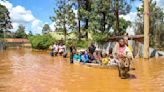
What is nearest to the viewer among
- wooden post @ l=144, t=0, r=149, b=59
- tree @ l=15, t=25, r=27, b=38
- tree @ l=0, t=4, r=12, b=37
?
wooden post @ l=144, t=0, r=149, b=59

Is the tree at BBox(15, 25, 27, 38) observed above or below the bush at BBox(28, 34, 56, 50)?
above

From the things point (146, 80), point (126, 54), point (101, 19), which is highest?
point (101, 19)

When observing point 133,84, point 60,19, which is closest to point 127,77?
point 133,84

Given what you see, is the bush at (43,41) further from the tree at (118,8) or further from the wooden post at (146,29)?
the wooden post at (146,29)

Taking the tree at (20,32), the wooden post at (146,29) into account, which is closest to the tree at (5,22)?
the tree at (20,32)

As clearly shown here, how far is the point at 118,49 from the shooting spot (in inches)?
560

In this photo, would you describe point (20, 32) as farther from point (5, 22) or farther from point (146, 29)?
point (146, 29)

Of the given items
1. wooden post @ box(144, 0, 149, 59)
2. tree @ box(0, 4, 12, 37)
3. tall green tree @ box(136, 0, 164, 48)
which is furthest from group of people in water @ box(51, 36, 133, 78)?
tree @ box(0, 4, 12, 37)

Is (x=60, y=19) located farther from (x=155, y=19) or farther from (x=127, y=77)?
(x=127, y=77)

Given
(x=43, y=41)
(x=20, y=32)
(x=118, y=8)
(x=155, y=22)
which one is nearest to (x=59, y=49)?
(x=118, y=8)

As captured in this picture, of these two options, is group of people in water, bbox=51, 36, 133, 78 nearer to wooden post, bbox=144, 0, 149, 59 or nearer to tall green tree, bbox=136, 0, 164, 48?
wooden post, bbox=144, 0, 149, 59

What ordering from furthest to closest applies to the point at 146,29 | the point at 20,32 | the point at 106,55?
1. the point at 20,32
2. the point at 146,29
3. the point at 106,55

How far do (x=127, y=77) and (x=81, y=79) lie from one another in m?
2.12

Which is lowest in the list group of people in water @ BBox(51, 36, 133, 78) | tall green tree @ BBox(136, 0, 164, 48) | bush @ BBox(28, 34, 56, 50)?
group of people in water @ BBox(51, 36, 133, 78)
